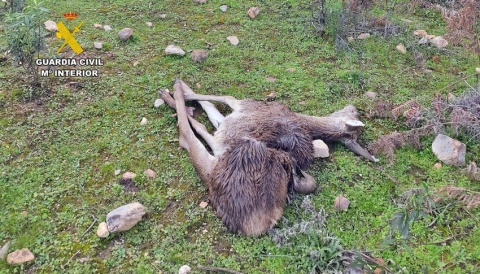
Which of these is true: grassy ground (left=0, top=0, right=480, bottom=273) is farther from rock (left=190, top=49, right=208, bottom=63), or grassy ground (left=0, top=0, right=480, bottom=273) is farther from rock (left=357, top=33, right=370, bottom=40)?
rock (left=357, top=33, right=370, bottom=40)

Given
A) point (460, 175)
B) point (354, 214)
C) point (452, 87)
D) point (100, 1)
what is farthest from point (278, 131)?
point (100, 1)

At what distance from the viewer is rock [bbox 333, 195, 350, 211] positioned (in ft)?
10.5

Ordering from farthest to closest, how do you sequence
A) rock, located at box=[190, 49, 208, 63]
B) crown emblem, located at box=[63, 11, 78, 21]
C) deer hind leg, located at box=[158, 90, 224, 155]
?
crown emblem, located at box=[63, 11, 78, 21] → rock, located at box=[190, 49, 208, 63] → deer hind leg, located at box=[158, 90, 224, 155]

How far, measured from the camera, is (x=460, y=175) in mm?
3477

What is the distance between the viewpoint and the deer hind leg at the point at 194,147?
3.35 m

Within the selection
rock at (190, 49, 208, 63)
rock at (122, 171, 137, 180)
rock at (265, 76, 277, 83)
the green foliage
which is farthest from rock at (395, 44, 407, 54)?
the green foliage

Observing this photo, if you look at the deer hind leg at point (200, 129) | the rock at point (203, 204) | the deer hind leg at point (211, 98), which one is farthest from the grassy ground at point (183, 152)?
the deer hind leg at point (211, 98)

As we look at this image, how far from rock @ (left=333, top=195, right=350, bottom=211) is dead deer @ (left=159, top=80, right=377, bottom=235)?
0.21 m

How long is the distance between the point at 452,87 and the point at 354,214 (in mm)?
2177

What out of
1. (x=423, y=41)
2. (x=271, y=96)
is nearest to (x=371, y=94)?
(x=271, y=96)

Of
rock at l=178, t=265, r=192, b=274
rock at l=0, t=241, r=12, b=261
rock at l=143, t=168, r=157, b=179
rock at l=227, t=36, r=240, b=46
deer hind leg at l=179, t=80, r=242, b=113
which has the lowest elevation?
rock at l=178, t=265, r=192, b=274

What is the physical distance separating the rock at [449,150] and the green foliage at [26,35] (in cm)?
377

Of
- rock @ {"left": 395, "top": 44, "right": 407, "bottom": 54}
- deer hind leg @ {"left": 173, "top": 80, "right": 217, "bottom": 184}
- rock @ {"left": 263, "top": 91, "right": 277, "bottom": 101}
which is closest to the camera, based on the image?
deer hind leg @ {"left": 173, "top": 80, "right": 217, "bottom": 184}

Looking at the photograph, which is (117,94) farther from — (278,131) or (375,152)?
(375,152)
